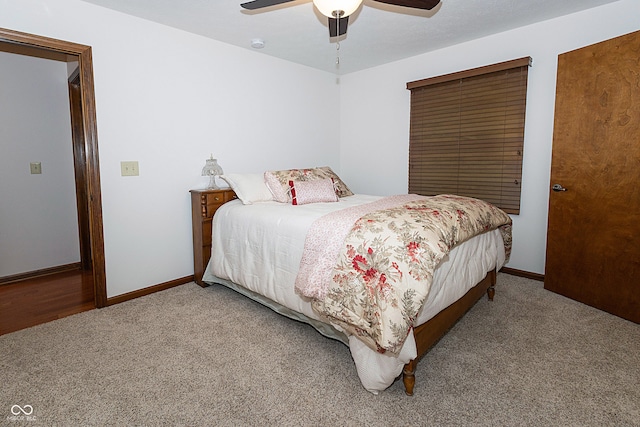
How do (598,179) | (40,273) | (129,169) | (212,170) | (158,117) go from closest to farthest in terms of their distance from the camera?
1. (598,179)
2. (129,169)
3. (158,117)
4. (212,170)
5. (40,273)

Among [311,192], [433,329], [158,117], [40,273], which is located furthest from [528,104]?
[40,273]

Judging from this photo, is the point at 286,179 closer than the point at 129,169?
No

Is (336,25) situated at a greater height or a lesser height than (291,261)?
greater

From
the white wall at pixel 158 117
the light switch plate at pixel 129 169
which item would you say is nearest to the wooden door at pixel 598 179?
the white wall at pixel 158 117

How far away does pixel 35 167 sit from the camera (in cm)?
344

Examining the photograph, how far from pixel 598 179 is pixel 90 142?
3854 mm

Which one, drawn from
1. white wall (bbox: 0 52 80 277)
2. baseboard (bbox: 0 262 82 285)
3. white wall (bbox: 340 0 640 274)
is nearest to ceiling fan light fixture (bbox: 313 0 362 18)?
white wall (bbox: 340 0 640 274)

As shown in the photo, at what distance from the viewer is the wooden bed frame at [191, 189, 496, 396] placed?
1.68 metres

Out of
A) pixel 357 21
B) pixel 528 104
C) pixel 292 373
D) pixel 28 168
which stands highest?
pixel 357 21

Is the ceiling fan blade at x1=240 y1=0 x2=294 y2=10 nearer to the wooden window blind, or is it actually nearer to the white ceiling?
the white ceiling

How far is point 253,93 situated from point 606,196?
3276 mm

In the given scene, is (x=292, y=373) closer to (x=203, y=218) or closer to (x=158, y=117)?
(x=203, y=218)

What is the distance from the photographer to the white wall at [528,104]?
2803 millimetres

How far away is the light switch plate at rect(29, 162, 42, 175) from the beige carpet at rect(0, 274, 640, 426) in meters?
1.88
